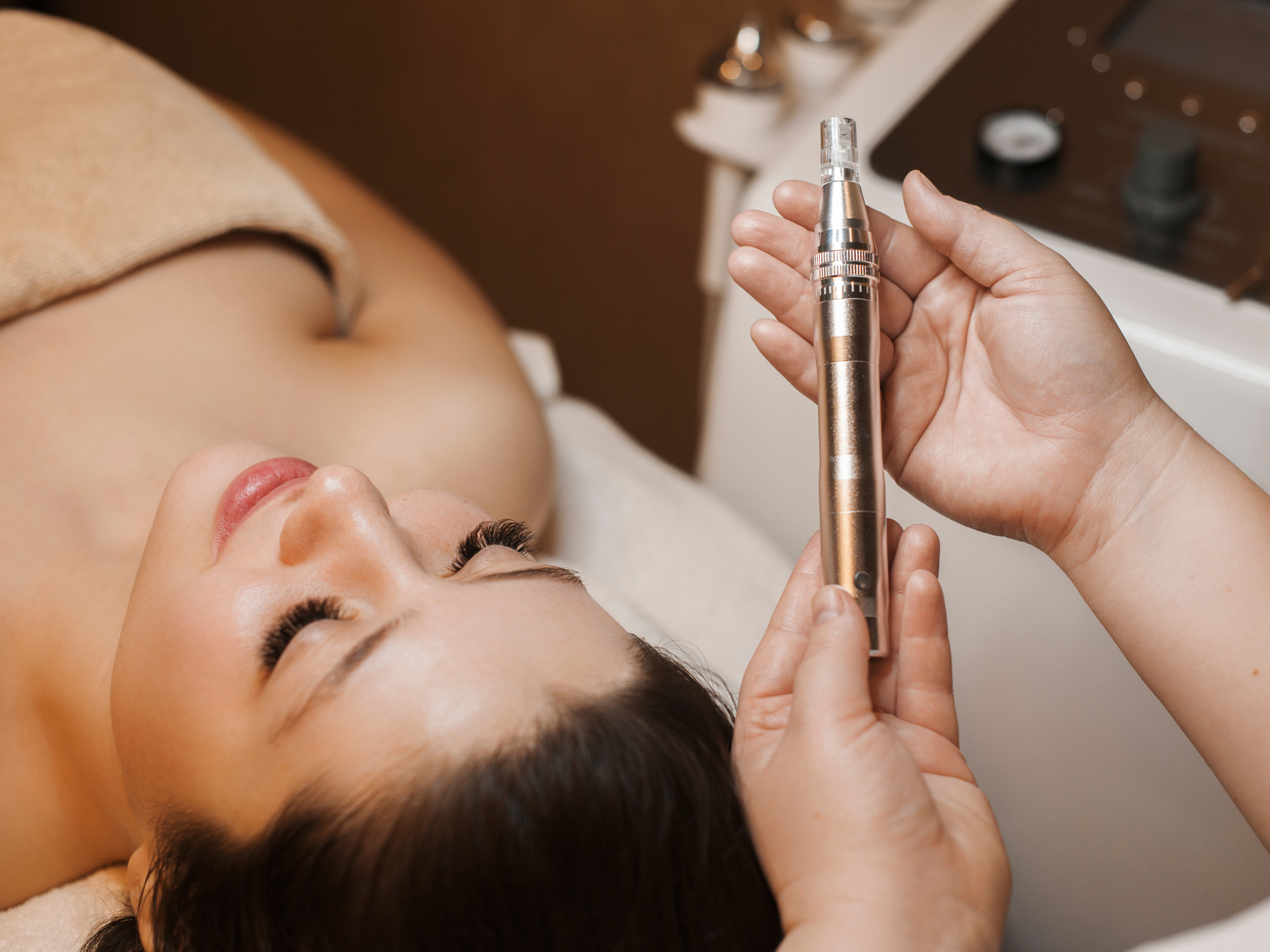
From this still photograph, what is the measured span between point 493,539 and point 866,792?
0.29 m

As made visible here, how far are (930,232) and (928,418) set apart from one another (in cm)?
13

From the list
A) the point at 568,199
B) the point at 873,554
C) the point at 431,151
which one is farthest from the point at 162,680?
the point at 431,151

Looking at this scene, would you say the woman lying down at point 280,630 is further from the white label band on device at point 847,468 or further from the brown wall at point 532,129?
the brown wall at point 532,129

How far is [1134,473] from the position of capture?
0.68m

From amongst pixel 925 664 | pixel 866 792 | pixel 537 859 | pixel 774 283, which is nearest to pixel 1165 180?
pixel 774 283

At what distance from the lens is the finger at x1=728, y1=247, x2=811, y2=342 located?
699mm

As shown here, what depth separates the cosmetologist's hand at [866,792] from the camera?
510mm

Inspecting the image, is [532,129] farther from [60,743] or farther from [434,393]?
[60,743]

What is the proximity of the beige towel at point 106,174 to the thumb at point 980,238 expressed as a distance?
1.98 ft

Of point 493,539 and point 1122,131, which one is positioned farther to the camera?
point 1122,131

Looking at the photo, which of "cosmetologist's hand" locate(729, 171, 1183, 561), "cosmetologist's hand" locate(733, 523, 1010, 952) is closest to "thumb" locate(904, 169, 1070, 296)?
"cosmetologist's hand" locate(729, 171, 1183, 561)

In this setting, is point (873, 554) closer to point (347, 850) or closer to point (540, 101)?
point (347, 850)

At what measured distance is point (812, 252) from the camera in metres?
0.70

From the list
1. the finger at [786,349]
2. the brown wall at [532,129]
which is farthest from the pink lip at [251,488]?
the brown wall at [532,129]
